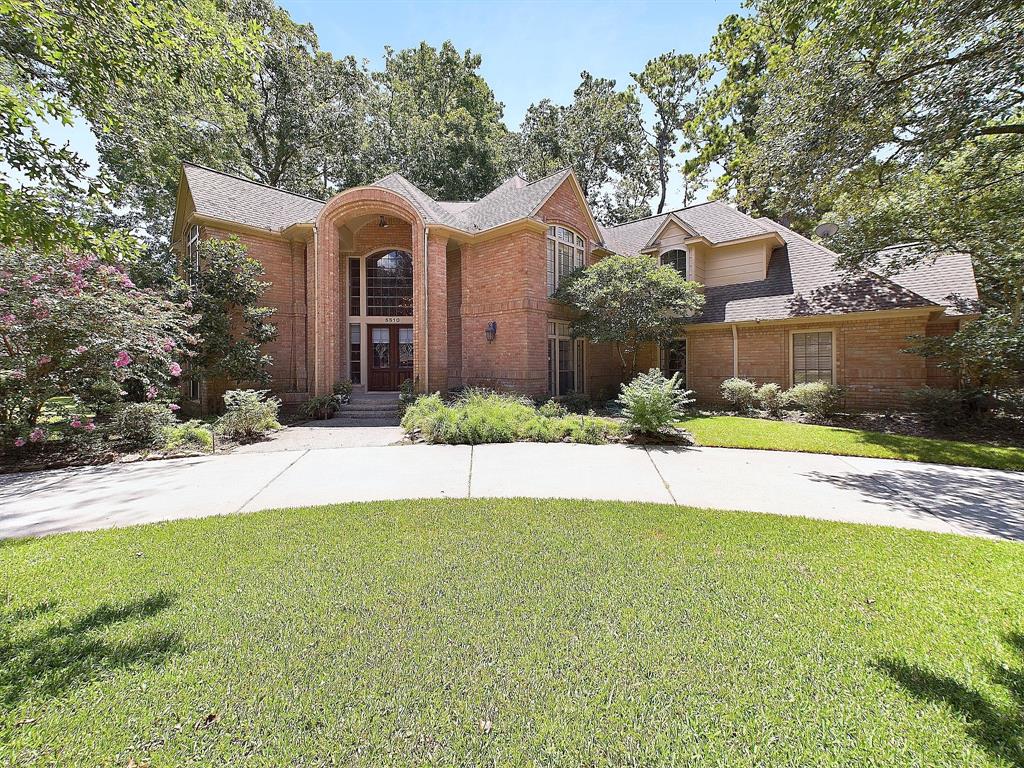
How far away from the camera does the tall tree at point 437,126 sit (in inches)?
968

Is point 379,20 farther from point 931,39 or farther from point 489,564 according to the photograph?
→ point 489,564

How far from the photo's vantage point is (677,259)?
51.9 feet

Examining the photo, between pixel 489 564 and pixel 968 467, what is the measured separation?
28.3 ft

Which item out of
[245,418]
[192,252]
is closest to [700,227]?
[245,418]

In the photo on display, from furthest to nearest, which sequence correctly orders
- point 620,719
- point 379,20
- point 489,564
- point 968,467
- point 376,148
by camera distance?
1. point 376,148
2. point 379,20
3. point 968,467
4. point 489,564
5. point 620,719

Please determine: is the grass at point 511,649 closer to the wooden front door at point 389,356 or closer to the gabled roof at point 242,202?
the wooden front door at point 389,356

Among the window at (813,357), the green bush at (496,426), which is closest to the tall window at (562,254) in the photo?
the green bush at (496,426)

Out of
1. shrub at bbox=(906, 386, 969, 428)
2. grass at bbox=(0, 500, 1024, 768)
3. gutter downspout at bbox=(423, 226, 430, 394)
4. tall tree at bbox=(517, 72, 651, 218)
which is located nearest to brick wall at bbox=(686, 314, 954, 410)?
shrub at bbox=(906, 386, 969, 428)

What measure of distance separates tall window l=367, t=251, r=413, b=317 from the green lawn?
1076 centimetres

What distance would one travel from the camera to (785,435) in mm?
9289

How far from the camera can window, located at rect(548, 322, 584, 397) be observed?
1462 cm

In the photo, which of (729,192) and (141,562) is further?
(729,192)

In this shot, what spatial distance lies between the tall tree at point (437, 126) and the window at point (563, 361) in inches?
602

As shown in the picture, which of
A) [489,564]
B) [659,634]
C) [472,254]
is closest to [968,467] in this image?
[659,634]
